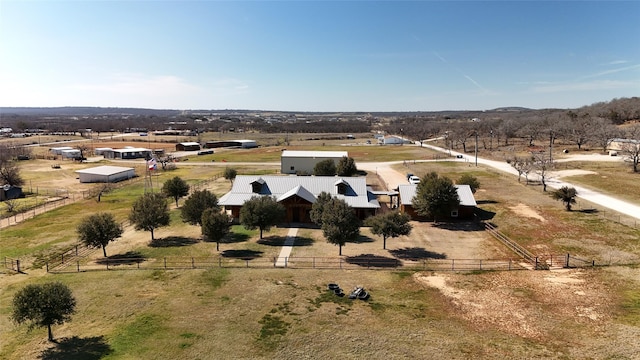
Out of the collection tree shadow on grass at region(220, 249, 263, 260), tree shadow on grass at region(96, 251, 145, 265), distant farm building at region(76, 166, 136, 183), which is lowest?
tree shadow on grass at region(96, 251, 145, 265)

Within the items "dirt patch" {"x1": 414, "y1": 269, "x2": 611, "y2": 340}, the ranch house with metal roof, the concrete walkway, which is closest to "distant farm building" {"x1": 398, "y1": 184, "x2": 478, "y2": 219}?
the ranch house with metal roof

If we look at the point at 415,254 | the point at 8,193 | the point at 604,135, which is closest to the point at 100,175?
the point at 8,193

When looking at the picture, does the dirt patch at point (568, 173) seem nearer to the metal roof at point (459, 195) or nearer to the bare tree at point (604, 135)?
the bare tree at point (604, 135)

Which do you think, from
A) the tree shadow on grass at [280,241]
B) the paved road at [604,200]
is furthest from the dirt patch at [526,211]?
the tree shadow on grass at [280,241]

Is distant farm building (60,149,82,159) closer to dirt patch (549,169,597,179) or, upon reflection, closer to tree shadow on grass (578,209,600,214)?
dirt patch (549,169,597,179)

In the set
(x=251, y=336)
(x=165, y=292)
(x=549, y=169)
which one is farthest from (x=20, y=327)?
(x=549, y=169)

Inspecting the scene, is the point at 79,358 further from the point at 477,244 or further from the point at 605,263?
the point at 605,263

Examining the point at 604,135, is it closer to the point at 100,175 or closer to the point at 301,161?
the point at 301,161

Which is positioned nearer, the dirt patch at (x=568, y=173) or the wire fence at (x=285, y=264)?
the wire fence at (x=285, y=264)
